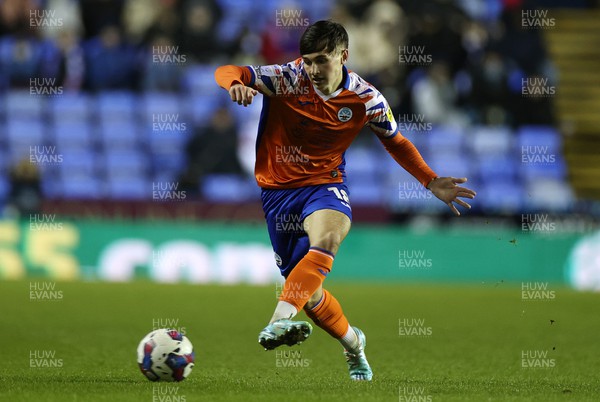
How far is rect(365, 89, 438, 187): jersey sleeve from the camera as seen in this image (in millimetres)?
7293

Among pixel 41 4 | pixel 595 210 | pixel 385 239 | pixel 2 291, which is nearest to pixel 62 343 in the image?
pixel 2 291

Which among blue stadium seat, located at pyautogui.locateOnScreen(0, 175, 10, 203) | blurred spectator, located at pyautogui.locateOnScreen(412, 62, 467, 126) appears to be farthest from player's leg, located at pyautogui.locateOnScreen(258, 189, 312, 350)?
blurred spectator, located at pyautogui.locateOnScreen(412, 62, 467, 126)

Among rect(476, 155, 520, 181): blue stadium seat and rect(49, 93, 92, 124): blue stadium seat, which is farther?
rect(49, 93, 92, 124): blue stadium seat

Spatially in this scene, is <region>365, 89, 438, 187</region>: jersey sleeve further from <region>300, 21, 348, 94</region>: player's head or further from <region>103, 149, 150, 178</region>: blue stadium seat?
<region>103, 149, 150, 178</region>: blue stadium seat

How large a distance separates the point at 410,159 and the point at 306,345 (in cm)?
281

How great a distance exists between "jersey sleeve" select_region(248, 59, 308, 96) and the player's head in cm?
16

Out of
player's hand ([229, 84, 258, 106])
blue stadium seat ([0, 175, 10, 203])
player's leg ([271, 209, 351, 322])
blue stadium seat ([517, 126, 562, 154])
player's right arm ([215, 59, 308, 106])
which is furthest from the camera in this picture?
blue stadium seat ([517, 126, 562, 154])

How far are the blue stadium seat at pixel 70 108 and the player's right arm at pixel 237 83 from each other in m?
12.7

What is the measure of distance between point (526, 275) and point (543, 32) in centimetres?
830

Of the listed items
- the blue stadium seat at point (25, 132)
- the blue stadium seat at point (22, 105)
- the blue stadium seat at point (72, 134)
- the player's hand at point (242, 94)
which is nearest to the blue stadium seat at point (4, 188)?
the blue stadium seat at point (25, 132)

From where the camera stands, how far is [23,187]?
1672 cm

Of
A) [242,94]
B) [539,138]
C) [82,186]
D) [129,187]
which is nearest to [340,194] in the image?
[242,94]

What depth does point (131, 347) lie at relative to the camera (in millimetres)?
9086

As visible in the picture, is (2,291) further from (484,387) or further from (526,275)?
(484,387)
